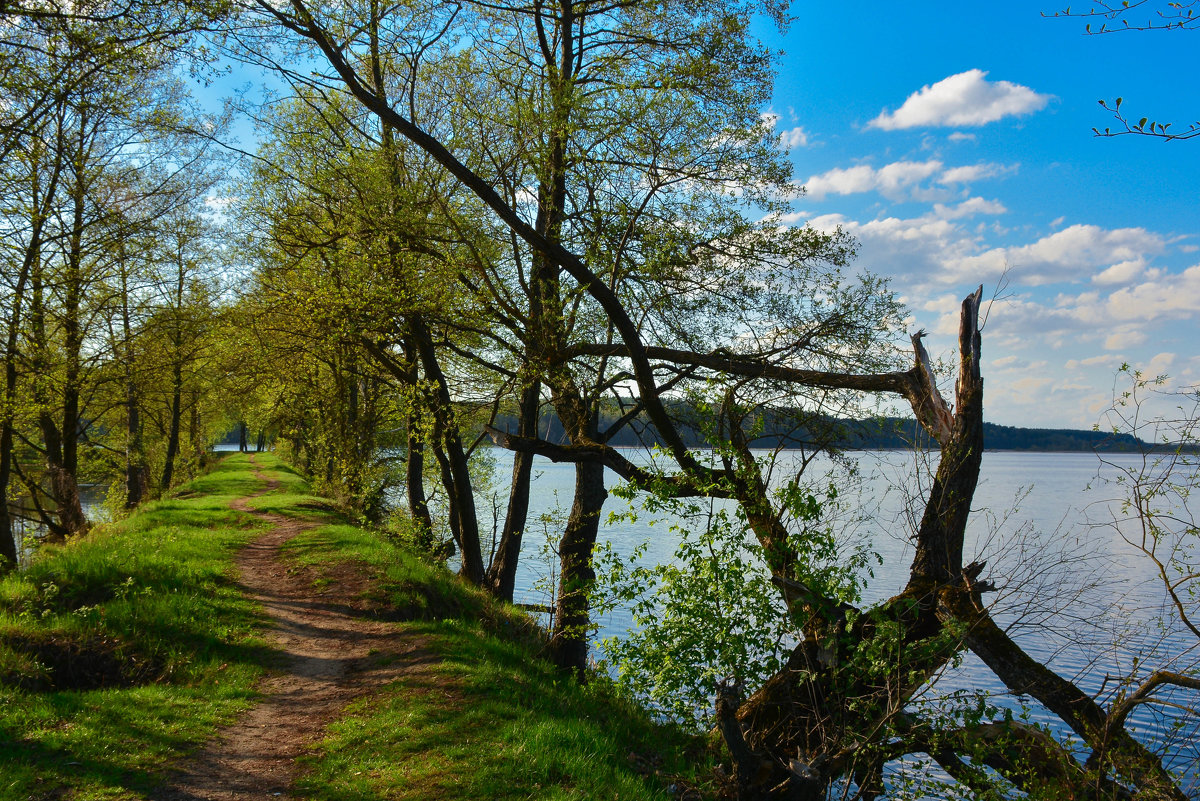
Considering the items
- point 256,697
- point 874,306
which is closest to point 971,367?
point 874,306

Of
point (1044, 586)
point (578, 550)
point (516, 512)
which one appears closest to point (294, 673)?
point (578, 550)

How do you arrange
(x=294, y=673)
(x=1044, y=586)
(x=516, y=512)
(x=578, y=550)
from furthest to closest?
(x=516, y=512) → (x=578, y=550) → (x=294, y=673) → (x=1044, y=586)

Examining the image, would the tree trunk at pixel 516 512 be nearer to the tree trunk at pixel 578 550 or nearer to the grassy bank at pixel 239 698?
the tree trunk at pixel 578 550

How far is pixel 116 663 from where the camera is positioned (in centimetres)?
746

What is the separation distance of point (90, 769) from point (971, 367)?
8.29 meters

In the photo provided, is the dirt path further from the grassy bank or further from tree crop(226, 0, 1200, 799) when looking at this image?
tree crop(226, 0, 1200, 799)

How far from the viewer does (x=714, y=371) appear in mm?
10148

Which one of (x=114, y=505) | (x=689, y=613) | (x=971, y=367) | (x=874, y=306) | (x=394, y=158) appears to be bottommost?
(x=114, y=505)

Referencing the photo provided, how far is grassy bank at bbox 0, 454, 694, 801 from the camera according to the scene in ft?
17.8

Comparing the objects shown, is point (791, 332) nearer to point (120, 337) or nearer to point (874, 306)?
point (874, 306)

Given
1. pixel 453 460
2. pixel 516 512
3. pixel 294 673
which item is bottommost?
pixel 294 673

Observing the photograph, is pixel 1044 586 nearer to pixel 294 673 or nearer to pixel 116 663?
pixel 294 673

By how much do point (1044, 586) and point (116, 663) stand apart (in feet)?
29.3

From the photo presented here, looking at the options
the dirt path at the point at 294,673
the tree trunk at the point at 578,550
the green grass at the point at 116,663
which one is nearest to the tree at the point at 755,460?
the tree trunk at the point at 578,550
